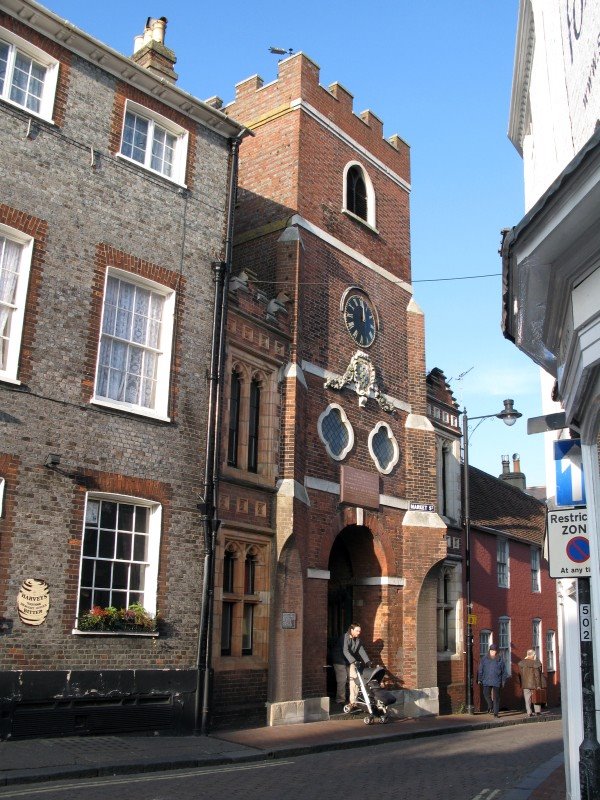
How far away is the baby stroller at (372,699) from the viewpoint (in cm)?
1714

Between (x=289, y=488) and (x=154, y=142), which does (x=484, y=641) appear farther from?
(x=154, y=142)

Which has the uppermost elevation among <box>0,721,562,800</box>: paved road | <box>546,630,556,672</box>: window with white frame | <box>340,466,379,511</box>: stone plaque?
<box>340,466,379,511</box>: stone plaque

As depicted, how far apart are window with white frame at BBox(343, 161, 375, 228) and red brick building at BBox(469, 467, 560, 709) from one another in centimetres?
1011

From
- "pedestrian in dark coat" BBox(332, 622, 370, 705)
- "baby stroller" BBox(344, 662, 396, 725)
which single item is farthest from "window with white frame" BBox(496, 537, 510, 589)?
"baby stroller" BBox(344, 662, 396, 725)

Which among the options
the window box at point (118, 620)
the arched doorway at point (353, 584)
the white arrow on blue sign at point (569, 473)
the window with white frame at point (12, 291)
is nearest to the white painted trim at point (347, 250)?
the arched doorway at point (353, 584)

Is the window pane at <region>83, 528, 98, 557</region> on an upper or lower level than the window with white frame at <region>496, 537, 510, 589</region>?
lower

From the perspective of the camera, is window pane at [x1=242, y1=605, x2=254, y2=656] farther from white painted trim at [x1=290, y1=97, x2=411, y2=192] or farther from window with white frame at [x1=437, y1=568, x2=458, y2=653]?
white painted trim at [x1=290, y1=97, x2=411, y2=192]

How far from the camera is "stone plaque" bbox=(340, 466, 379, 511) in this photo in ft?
61.4

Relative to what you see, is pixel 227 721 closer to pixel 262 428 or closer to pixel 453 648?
pixel 262 428

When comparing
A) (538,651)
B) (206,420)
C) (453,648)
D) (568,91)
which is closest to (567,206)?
(568,91)

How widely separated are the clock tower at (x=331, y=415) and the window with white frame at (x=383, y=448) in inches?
2.2

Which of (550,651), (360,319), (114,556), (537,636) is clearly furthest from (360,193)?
(550,651)

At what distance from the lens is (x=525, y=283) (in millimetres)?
6023

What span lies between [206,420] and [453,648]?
12.3 m
